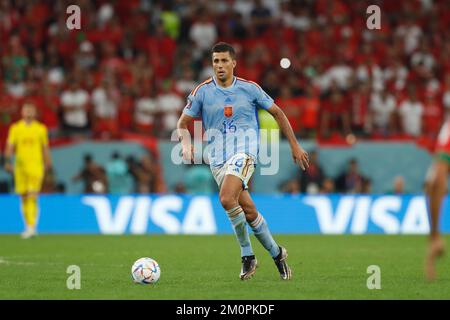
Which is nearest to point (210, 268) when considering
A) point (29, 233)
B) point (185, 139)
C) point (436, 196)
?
point (185, 139)

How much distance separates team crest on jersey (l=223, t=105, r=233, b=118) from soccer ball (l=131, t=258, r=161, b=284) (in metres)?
1.92

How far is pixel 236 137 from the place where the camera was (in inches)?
440

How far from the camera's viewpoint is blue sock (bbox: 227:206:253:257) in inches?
429

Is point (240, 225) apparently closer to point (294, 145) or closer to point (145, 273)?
point (294, 145)

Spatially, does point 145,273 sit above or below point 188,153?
below

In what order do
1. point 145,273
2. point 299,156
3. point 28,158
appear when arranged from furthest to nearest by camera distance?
point 28,158 → point 299,156 → point 145,273

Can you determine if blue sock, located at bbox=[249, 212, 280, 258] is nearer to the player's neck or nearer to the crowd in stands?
the player's neck

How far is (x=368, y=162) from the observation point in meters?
23.1

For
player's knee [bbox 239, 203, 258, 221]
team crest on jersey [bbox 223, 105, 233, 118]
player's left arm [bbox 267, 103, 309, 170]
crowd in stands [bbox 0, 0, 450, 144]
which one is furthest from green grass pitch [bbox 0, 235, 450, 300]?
crowd in stands [bbox 0, 0, 450, 144]

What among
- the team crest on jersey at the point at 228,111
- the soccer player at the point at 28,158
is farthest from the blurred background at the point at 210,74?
the team crest on jersey at the point at 228,111

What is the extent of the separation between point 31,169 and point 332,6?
1131 cm

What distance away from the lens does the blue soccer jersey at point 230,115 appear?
1116 cm

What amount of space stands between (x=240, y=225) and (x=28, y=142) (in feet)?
31.2

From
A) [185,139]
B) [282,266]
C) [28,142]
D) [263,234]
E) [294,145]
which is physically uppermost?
[28,142]
